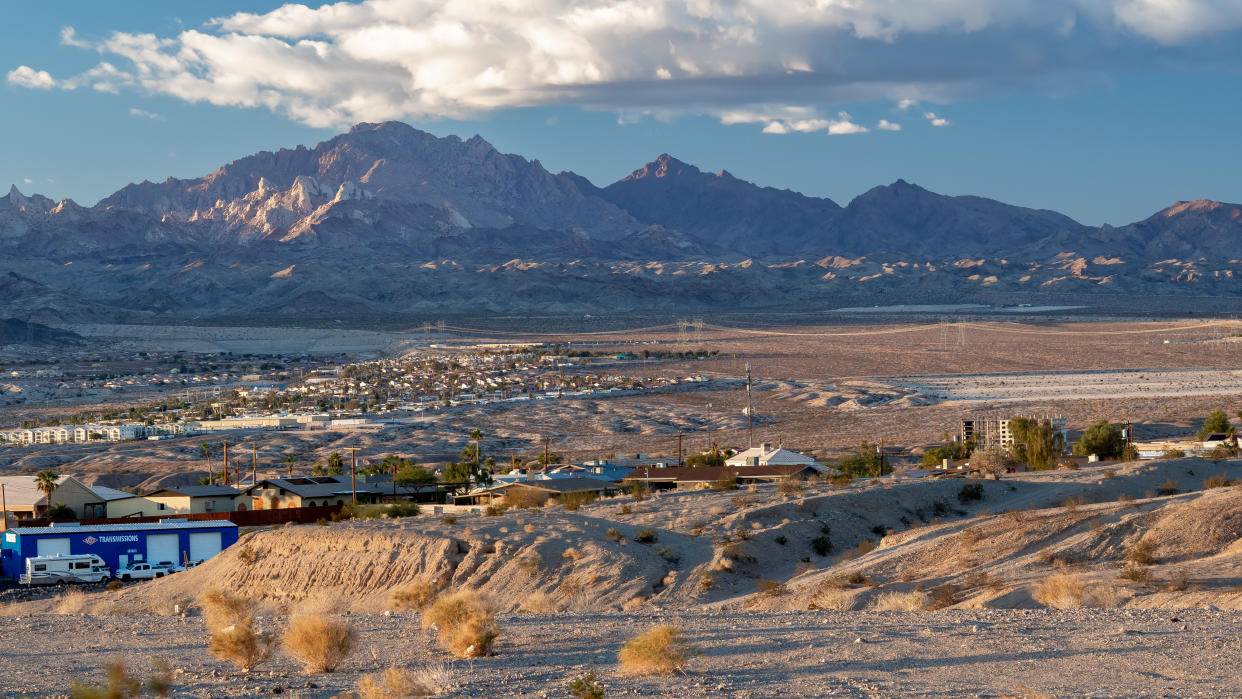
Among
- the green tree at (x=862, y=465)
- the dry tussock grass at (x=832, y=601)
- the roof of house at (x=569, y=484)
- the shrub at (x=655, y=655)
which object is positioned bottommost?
the green tree at (x=862, y=465)

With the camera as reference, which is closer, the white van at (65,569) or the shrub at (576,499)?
the white van at (65,569)

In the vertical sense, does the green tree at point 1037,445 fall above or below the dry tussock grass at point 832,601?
below

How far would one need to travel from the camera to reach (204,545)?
39.3 meters

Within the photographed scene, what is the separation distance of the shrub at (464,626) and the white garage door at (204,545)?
22029 mm

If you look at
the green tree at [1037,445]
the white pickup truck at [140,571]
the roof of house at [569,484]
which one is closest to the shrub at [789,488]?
the roof of house at [569,484]

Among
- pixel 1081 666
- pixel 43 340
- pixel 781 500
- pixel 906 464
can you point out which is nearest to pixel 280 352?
pixel 43 340

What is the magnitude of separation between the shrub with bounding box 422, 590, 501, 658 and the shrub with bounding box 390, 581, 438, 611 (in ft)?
17.1

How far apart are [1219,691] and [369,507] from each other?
105 ft

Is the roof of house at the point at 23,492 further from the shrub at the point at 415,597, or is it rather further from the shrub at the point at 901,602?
the shrub at the point at 901,602

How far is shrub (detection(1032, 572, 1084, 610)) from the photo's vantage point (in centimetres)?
1959

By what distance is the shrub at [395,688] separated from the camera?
13156 mm

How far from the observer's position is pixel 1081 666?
1449 cm

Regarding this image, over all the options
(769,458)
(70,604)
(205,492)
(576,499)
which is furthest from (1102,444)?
(70,604)

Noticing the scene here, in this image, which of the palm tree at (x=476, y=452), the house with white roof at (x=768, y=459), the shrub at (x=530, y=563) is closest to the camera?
the shrub at (x=530, y=563)
